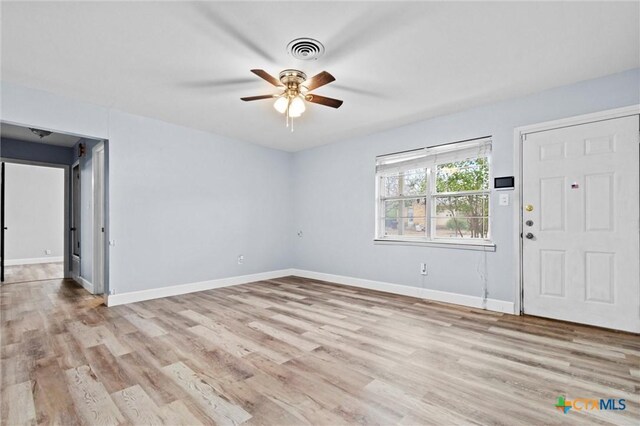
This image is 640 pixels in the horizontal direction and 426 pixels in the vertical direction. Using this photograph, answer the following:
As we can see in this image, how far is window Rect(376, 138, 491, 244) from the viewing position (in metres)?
4.13

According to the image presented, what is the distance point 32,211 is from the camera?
809 centimetres

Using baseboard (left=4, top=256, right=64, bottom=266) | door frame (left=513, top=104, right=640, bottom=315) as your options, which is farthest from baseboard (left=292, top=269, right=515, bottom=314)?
baseboard (left=4, top=256, right=64, bottom=266)

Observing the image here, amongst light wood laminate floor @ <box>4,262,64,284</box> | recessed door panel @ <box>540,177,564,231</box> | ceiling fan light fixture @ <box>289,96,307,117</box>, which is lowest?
light wood laminate floor @ <box>4,262,64,284</box>

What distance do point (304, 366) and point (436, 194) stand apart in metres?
3.18

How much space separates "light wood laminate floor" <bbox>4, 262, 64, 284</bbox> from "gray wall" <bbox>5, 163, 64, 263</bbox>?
507mm

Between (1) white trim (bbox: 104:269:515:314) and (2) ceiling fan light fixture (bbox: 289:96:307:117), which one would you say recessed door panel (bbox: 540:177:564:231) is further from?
(2) ceiling fan light fixture (bbox: 289:96:307:117)

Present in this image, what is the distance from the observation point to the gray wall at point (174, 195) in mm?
4020

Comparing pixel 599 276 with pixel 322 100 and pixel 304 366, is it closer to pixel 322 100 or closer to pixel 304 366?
pixel 304 366

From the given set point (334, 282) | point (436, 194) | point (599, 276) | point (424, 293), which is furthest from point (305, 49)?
point (334, 282)

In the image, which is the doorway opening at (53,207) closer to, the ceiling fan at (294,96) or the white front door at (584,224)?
the ceiling fan at (294,96)

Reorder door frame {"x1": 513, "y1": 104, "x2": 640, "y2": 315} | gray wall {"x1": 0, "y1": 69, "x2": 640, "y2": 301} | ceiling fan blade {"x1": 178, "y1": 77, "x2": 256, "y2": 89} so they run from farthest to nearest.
Result: 1. gray wall {"x1": 0, "y1": 69, "x2": 640, "y2": 301}
2. door frame {"x1": 513, "y1": 104, "x2": 640, "y2": 315}
3. ceiling fan blade {"x1": 178, "y1": 77, "x2": 256, "y2": 89}

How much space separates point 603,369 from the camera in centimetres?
235

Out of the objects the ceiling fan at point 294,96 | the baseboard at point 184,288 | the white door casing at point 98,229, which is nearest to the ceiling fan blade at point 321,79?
the ceiling fan at point 294,96

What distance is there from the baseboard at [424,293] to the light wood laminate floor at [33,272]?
17.9ft
